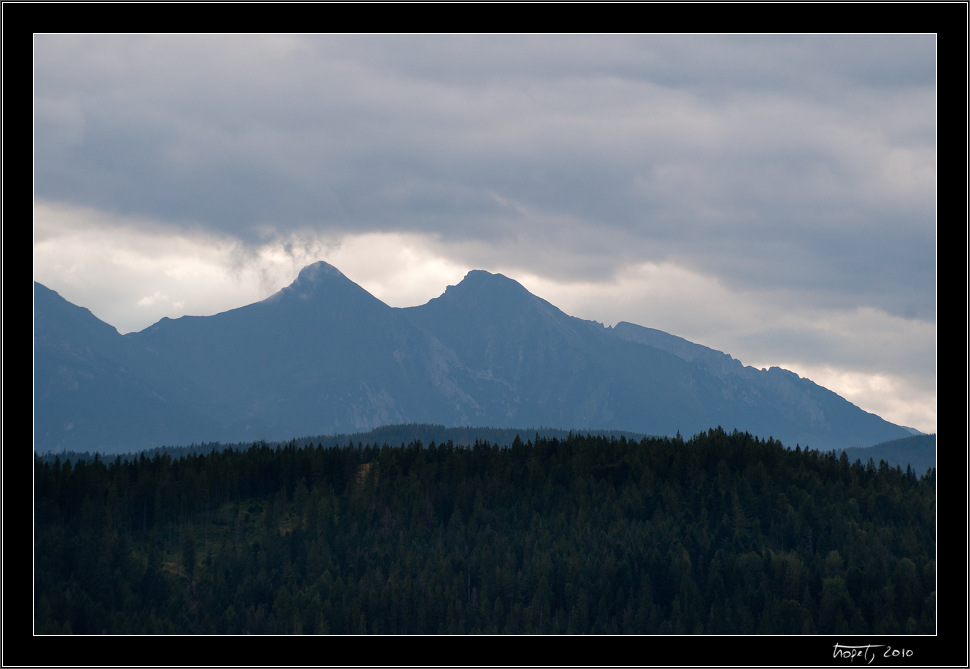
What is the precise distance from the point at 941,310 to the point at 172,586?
180661 mm

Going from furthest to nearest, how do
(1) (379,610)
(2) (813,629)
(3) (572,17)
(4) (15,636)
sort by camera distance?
(1) (379,610) → (2) (813,629) → (4) (15,636) → (3) (572,17)

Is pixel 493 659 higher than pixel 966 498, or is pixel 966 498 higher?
pixel 966 498

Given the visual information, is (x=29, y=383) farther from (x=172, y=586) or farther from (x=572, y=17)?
(x=172, y=586)

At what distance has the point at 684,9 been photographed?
4975 cm

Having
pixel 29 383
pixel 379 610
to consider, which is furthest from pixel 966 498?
pixel 379 610

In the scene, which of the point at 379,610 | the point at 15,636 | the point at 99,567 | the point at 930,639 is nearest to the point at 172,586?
the point at 99,567

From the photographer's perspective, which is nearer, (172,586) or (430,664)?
(430,664)

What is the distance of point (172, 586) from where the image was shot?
653 ft

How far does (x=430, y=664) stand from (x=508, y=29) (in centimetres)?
3551

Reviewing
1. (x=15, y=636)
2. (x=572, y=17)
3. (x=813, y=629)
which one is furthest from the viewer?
(x=813, y=629)

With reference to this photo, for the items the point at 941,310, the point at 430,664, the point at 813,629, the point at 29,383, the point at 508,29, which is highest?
the point at 508,29
